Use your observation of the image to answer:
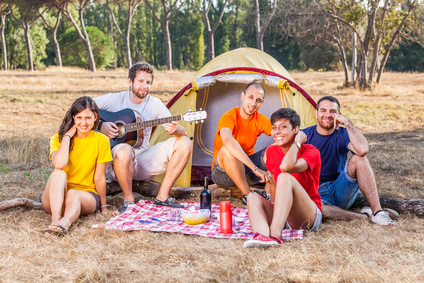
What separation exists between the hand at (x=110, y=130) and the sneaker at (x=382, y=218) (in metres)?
2.33

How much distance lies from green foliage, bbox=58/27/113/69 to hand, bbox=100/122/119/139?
34.1 m

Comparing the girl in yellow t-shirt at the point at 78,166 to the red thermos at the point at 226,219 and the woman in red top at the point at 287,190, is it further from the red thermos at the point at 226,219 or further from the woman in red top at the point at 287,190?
the woman in red top at the point at 287,190

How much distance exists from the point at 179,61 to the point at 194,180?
39091 millimetres

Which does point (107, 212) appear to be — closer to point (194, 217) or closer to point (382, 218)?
point (194, 217)

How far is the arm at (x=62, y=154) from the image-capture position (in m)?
3.45

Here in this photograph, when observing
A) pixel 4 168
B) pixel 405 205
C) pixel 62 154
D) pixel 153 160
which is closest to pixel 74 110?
pixel 62 154

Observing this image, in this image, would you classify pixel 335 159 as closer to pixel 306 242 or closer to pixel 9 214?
pixel 306 242

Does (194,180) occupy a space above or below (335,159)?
below

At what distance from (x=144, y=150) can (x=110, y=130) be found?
0.43 m

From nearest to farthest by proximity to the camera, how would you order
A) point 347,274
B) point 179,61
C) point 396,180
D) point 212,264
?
point 347,274, point 212,264, point 396,180, point 179,61

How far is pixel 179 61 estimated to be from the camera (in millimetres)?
43469

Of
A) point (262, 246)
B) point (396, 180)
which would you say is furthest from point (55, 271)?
point (396, 180)

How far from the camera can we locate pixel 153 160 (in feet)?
13.9

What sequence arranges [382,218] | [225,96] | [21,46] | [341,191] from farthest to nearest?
[21,46] < [225,96] < [341,191] < [382,218]
